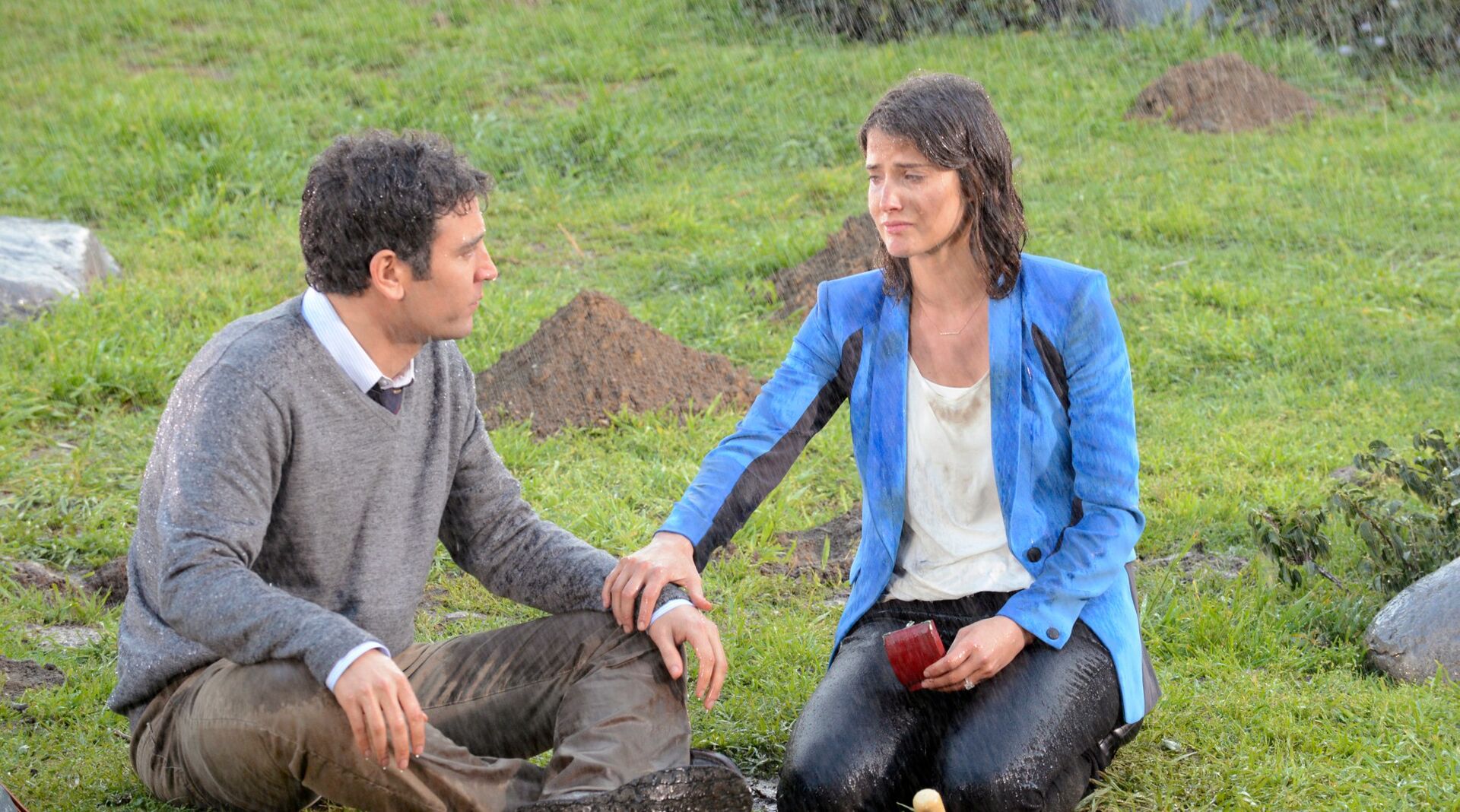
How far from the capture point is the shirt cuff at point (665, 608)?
3.32 meters

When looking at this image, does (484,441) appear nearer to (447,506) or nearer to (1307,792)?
(447,506)

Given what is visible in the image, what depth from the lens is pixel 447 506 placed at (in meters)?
3.67

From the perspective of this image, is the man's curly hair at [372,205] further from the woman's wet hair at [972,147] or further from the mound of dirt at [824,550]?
the mound of dirt at [824,550]

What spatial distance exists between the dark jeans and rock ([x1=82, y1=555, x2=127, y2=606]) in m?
2.69

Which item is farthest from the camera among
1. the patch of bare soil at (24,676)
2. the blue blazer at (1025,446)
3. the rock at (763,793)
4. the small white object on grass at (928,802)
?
the patch of bare soil at (24,676)

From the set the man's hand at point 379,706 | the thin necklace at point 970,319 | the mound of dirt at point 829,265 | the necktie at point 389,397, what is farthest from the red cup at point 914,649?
the mound of dirt at point 829,265

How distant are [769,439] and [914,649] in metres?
0.60

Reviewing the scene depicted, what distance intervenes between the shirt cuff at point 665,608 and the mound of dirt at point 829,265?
177 inches

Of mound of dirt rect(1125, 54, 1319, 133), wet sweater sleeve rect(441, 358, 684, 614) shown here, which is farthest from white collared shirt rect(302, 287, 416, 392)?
mound of dirt rect(1125, 54, 1319, 133)

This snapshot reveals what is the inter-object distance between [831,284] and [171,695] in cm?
176

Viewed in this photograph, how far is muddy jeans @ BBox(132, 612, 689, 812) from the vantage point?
9.86 ft

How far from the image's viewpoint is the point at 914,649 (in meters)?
3.38

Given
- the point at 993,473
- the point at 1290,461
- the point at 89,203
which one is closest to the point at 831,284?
the point at 993,473

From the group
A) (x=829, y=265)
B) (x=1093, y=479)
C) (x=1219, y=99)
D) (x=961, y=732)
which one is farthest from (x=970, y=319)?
(x=1219, y=99)
